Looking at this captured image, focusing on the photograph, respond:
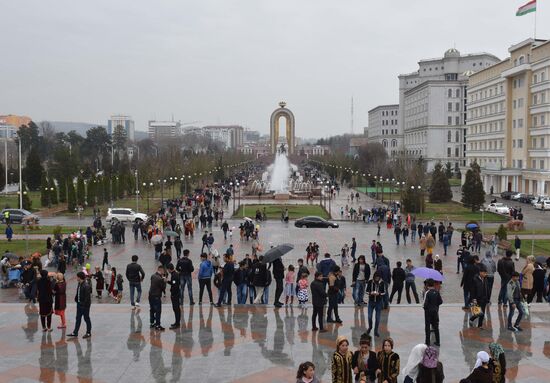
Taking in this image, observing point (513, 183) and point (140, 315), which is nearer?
point (140, 315)

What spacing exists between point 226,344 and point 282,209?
111 feet

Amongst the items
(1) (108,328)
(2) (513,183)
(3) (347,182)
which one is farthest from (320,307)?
(3) (347,182)

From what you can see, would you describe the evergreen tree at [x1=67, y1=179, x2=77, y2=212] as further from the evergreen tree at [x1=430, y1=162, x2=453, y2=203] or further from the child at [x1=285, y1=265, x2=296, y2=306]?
the child at [x1=285, y1=265, x2=296, y2=306]

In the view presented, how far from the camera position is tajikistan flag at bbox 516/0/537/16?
159 feet

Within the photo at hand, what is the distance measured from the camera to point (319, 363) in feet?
35.0

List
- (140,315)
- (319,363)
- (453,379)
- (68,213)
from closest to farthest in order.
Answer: (453,379)
(319,363)
(140,315)
(68,213)

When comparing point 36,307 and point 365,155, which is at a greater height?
point 365,155

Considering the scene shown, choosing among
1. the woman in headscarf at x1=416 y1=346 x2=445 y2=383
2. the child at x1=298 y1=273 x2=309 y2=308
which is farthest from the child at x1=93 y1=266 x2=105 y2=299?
the woman in headscarf at x1=416 y1=346 x2=445 y2=383

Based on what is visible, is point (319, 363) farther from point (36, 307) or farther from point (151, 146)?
point (151, 146)

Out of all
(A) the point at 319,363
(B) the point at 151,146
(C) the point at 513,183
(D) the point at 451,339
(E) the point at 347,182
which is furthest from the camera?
(B) the point at 151,146

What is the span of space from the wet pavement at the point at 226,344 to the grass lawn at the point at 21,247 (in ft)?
40.3

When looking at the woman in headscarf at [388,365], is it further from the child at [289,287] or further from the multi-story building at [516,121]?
the multi-story building at [516,121]

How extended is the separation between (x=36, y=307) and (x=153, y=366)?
226 inches

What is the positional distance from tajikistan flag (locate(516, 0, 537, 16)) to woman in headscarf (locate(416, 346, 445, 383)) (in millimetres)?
47944
